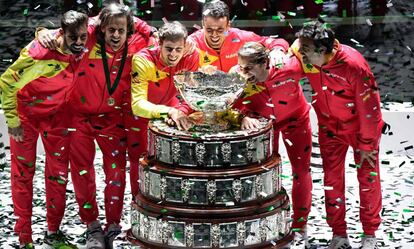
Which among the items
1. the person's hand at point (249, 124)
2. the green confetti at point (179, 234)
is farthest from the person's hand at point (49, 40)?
Result: the green confetti at point (179, 234)

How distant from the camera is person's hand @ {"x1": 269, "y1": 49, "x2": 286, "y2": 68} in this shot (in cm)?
550

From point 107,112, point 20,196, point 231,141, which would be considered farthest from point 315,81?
point 20,196

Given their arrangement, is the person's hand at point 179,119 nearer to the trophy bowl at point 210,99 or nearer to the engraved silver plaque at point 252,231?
the trophy bowl at point 210,99

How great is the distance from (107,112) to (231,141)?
98 cm

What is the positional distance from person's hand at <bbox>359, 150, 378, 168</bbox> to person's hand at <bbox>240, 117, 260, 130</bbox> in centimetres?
64

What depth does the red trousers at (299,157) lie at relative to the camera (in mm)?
5715

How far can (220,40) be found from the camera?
5.82 metres

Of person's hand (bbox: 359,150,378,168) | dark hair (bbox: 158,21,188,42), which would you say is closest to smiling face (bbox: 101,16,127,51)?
dark hair (bbox: 158,21,188,42)

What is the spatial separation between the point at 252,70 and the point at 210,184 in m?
0.68

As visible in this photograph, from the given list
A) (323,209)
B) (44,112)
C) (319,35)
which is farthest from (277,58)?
(323,209)

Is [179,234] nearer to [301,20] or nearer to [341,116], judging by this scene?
[341,116]

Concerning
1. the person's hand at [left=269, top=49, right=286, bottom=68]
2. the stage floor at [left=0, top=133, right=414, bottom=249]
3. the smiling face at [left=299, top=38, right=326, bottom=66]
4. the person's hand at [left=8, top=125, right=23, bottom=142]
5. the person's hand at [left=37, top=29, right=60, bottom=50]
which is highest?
the person's hand at [left=37, top=29, right=60, bottom=50]

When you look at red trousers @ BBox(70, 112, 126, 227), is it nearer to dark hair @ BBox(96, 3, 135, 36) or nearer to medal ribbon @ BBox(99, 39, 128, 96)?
medal ribbon @ BBox(99, 39, 128, 96)

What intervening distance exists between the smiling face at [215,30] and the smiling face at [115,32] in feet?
1.53
